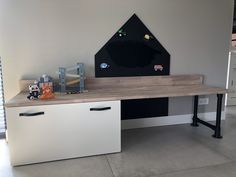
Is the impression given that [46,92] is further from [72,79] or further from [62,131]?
[72,79]

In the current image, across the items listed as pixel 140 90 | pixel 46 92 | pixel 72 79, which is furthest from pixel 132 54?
pixel 46 92

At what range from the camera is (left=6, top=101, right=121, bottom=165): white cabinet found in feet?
7.32

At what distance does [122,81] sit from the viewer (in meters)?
3.14

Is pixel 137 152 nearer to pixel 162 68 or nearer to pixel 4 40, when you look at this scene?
pixel 162 68

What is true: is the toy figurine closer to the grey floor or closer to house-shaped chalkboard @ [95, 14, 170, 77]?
the grey floor

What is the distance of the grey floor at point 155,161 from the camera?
2.15 metres

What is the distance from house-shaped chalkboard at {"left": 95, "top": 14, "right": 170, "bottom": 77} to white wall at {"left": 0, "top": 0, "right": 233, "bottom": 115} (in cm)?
8

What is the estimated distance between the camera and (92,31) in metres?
2.97

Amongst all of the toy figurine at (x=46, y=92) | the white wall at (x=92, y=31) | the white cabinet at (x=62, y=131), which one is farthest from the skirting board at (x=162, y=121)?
the toy figurine at (x=46, y=92)

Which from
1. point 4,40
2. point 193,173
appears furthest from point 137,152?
point 4,40

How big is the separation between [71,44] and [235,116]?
10.1 ft

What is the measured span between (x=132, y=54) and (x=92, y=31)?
62 cm

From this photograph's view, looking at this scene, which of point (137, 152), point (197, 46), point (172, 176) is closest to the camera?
point (172, 176)

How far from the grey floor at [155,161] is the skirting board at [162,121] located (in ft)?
0.86
